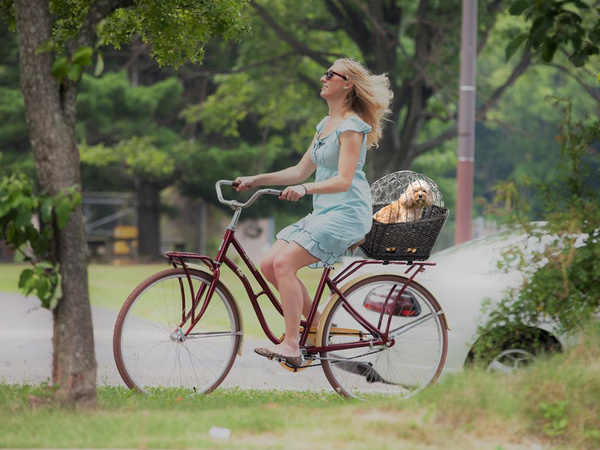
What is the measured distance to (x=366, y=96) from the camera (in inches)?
236

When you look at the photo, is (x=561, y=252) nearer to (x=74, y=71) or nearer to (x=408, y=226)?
(x=408, y=226)

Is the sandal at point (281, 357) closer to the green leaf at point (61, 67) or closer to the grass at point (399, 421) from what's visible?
the grass at point (399, 421)

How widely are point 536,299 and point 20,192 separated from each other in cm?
300

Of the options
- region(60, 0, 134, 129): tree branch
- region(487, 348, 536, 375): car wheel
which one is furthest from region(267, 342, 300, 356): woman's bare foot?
region(60, 0, 134, 129): tree branch

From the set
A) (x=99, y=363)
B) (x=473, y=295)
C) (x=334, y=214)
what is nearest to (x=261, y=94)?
(x=99, y=363)

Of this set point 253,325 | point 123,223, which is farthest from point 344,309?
point 123,223

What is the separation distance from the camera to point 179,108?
3100 cm

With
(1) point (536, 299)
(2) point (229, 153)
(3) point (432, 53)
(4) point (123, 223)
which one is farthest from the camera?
(4) point (123, 223)

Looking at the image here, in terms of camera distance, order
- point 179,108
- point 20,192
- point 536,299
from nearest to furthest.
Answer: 1. point 20,192
2. point 536,299
3. point 179,108

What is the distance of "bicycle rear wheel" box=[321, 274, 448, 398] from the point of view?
6.29 metres

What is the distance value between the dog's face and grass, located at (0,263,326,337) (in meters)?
3.30

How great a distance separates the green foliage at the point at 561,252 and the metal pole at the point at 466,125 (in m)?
6.68

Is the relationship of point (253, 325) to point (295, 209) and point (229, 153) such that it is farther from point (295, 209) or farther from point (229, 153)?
point (295, 209)

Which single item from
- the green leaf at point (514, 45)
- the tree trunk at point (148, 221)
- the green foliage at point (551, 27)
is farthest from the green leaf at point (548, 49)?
the tree trunk at point (148, 221)
